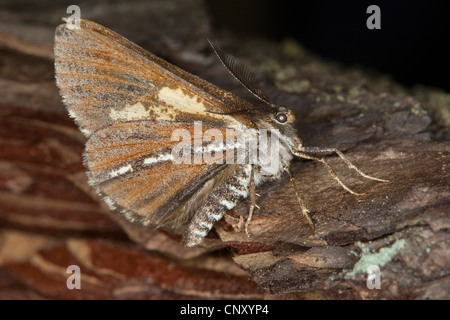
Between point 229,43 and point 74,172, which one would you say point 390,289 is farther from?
point 229,43

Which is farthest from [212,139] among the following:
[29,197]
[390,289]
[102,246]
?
[29,197]

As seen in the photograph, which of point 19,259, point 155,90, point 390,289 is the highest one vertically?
point 155,90

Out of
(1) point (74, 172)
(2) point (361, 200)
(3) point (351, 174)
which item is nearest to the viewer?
(2) point (361, 200)

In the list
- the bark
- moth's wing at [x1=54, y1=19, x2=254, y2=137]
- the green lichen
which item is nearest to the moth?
moth's wing at [x1=54, y1=19, x2=254, y2=137]

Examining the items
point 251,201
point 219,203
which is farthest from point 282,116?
point 219,203

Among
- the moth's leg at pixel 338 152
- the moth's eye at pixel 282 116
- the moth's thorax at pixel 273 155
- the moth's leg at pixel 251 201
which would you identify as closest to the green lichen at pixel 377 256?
the moth's leg at pixel 338 152

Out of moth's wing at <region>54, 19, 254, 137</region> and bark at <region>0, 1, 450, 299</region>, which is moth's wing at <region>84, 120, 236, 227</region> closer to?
moth's wing at <region>54, 19, 254, 137</region>
